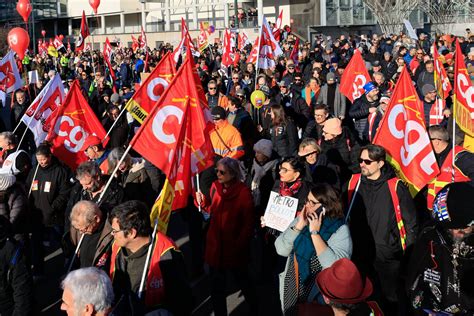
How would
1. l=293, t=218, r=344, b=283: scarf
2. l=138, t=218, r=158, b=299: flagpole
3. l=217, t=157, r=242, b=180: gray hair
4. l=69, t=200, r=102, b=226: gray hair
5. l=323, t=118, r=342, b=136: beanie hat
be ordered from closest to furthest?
l=138, t=218, r=158, b=299: flagpole, l=293, t=218, r=344, b=283: scarf, l=69, t=200, r=102, b=226: gray hair, l=217, t=157, r=242, b=180: gray hair, l=323, t=118, r=342, b=136: beanie hat

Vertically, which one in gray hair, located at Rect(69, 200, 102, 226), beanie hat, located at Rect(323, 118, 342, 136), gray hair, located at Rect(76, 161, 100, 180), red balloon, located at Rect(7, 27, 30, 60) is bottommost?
gray hair, located at Rect(69, 200, 102, 226)

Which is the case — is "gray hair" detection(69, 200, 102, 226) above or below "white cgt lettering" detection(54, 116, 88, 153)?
below

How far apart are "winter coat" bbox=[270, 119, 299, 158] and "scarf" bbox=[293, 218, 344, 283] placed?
429 centimetres

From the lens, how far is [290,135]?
8430 millimetres

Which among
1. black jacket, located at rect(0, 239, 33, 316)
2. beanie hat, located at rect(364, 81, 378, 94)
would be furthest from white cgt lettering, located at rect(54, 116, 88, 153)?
beanie hat, located at rect(364, 81, 378, 94)

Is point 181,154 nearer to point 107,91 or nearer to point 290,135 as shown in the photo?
point 290,135

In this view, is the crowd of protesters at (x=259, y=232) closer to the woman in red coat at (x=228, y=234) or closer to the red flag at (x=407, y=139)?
the woman in red coat at (x=228, y=234)

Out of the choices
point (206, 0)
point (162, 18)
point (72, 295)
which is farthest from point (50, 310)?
Answer: point (162, 18)

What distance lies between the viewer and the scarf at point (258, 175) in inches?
254

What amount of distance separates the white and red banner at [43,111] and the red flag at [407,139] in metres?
4.80

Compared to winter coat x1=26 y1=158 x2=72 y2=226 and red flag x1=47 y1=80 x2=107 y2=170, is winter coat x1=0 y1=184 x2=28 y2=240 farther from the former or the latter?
red flag x1=47 y1=80 x2=107 y2=170

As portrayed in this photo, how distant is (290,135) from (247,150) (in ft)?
2.80

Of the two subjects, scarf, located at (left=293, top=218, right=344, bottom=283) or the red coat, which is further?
the red coat

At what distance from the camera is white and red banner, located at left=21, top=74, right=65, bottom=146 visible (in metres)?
8.56
